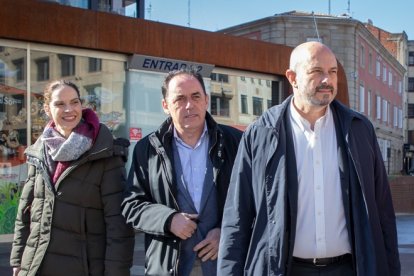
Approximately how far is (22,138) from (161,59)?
3174 millimetres

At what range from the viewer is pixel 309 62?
267 centimetres

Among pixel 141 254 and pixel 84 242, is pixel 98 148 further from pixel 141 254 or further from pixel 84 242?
pixel 141 254

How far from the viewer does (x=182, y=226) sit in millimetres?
2930

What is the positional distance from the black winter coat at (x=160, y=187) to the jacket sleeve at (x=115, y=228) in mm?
116

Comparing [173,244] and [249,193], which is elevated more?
[249,193]

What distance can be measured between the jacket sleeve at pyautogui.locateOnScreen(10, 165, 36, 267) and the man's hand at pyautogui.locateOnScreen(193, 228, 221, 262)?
120 centimetres

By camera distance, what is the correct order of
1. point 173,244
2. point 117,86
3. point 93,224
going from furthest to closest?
point 117,86 → point 93,224 → point 173,244

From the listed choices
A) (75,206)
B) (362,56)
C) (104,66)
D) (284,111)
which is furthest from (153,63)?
(362,56)

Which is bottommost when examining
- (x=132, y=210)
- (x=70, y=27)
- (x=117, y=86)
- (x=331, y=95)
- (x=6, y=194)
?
(x=6, y=194)

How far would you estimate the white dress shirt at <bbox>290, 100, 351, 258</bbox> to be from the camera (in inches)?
103

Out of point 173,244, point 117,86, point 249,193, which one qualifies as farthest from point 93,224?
point 117,86

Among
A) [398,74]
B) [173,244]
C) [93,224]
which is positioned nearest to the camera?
[173,244]

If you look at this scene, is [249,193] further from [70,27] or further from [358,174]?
[70,27]

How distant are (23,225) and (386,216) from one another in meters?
2.22
